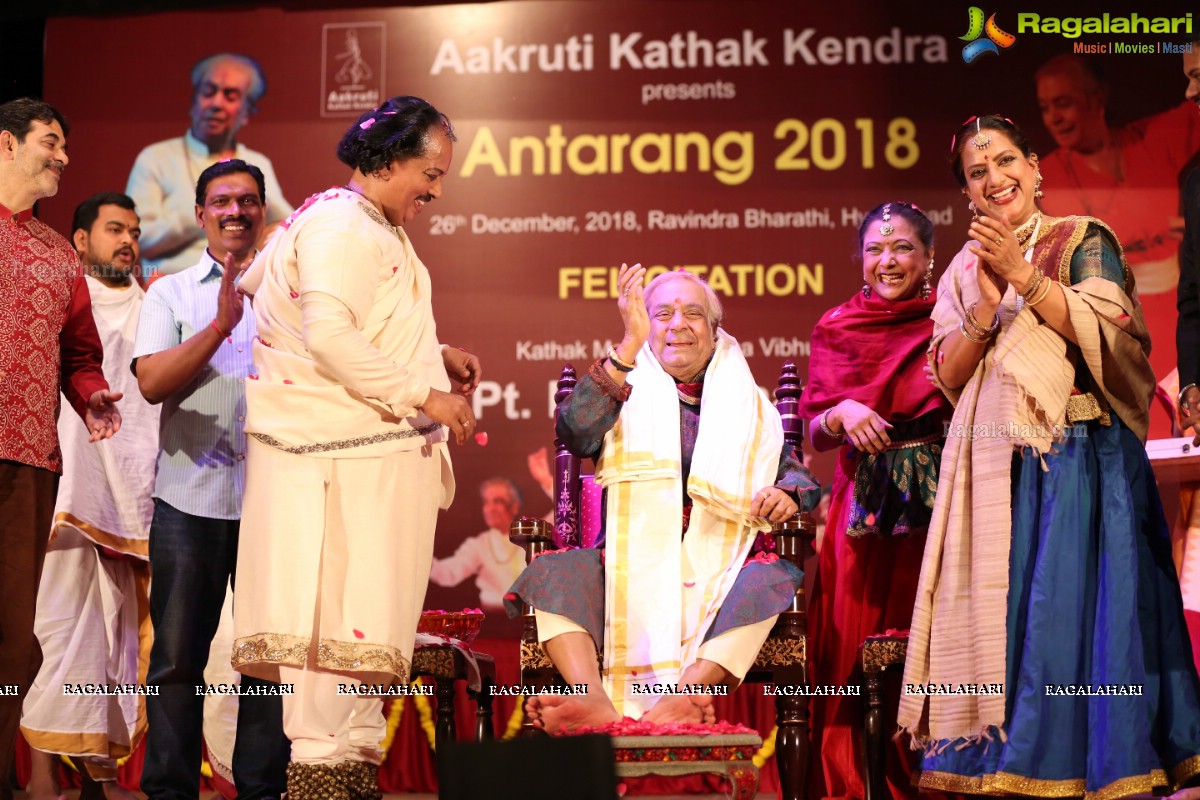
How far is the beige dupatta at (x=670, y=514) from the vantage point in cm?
360

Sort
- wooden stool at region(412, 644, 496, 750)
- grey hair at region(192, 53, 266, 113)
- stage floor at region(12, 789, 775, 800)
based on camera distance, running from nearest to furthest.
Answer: wooden stool at region(412, 644, 496, 750)
stage floor at region(12, 789, 775, 800)
grey hair at region(192, 53, 266, 113)

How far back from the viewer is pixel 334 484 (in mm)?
2982

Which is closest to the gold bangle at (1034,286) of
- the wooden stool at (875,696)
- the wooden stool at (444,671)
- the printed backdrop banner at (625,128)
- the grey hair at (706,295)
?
the wooden stool at (875,696)

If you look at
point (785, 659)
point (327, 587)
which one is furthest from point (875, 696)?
point (327, 587)

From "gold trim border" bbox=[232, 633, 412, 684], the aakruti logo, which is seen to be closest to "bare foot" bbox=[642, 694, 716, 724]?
"gold trim border" bbox=[232, 633, 412, 684]

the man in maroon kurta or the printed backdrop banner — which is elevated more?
the printed backdrop banner

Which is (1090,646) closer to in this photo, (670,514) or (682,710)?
(682,710)

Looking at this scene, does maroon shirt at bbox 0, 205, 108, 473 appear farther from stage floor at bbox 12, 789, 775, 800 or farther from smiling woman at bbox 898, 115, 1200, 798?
smiling woman at bbox 898, 115, 1200, 798

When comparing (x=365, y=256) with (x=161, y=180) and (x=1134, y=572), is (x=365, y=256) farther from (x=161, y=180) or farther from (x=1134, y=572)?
(x=161, y=180)

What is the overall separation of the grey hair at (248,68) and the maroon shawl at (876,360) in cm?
292

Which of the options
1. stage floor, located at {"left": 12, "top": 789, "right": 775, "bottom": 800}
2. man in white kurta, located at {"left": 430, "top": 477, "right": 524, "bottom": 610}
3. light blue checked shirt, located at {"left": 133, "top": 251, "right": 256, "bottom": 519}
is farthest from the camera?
man in white kurta, located at {"left": 430, "top": 477, "right": 524, "bottom": 610}

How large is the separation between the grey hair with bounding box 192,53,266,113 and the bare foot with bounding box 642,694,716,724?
3637 millimetres

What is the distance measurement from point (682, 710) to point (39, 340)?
6.17 ft

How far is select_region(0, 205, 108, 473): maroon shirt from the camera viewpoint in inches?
125
